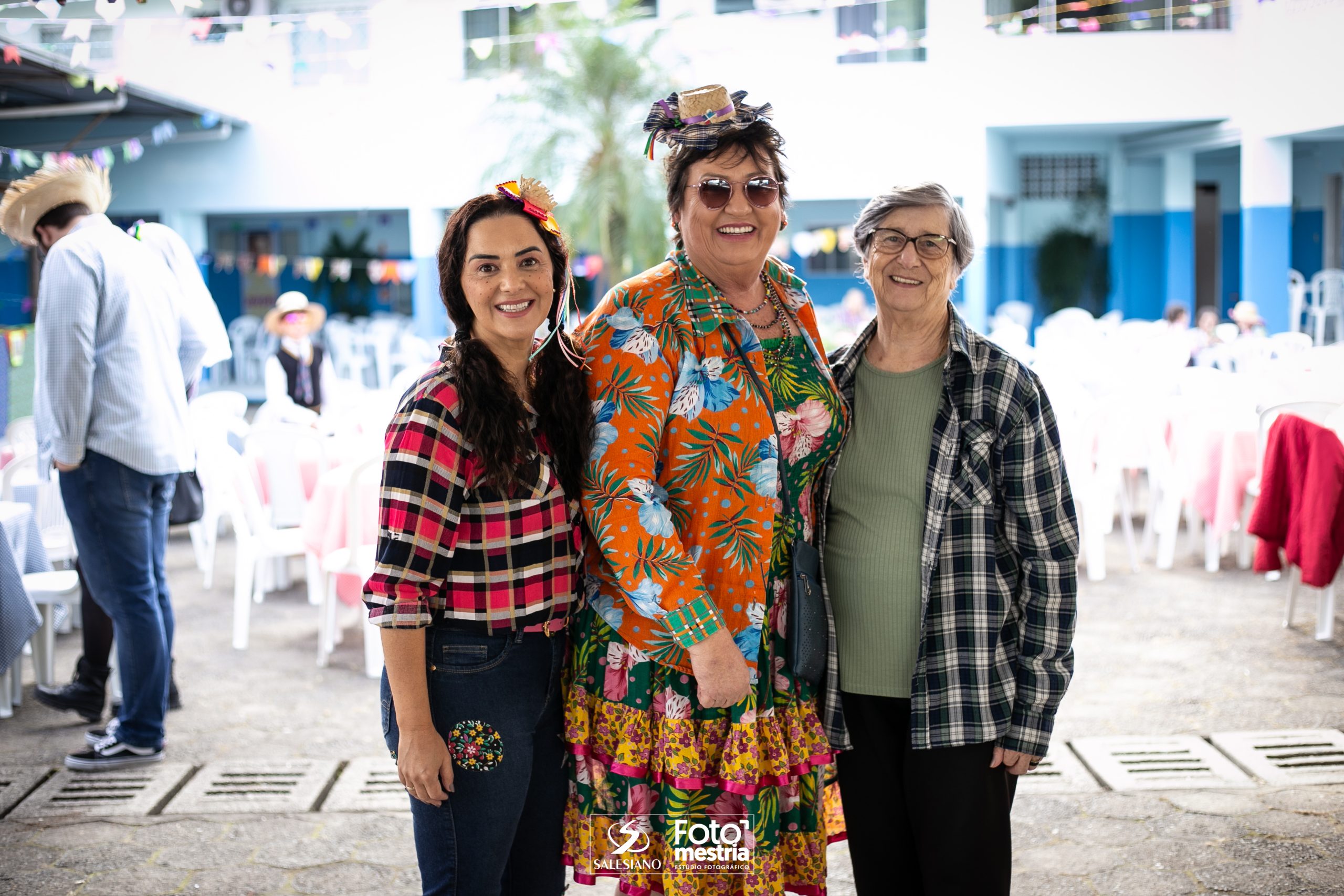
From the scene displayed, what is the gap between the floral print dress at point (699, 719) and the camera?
6.17ft

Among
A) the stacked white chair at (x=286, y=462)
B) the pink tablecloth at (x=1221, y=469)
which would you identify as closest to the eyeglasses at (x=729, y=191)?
the stacked white chair at (x=286, y=462)

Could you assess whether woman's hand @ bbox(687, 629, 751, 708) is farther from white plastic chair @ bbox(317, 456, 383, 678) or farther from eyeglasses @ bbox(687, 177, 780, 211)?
white plastic chair @ bbox(317, 456, 383, 678)

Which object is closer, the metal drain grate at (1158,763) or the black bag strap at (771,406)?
the black bag strap at (771,406)

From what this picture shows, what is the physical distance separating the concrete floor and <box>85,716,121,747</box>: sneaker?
0.56 ft

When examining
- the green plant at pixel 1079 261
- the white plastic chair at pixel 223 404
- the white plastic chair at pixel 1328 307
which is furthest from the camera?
the green plant at pixel 1079 261

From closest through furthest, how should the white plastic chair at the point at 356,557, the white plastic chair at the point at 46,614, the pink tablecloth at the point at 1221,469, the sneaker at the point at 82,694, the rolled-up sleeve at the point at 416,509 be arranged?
the rolled-up sleeve at the point at 416,509, the sneaker at the point at 82,694, the white plastic chair at the point at 46,614, the white plastic chair at the point at 356,557, the pink tablecloth at the point at 1221,469

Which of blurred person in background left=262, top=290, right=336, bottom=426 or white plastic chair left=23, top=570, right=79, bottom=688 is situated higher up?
blurred person in background left=262, top=290, right=336, bottom=426

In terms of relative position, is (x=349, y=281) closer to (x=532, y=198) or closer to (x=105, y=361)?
(x=105, y=361)

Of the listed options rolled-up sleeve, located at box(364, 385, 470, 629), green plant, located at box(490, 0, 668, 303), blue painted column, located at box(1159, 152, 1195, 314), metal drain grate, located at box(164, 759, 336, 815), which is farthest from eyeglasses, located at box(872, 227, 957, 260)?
blue painted column, located at box(1159, 152, 1195, 314)

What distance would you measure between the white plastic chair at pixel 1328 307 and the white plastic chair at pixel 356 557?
11.5 metres

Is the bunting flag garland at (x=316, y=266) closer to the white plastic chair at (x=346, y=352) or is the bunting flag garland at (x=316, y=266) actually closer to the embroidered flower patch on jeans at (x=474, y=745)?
the white plastic chair at (x=346, y=352)

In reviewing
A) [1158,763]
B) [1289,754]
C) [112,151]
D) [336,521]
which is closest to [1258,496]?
[1289,754]

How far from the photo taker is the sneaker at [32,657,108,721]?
3.87 meters

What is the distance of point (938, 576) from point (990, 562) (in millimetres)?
89
